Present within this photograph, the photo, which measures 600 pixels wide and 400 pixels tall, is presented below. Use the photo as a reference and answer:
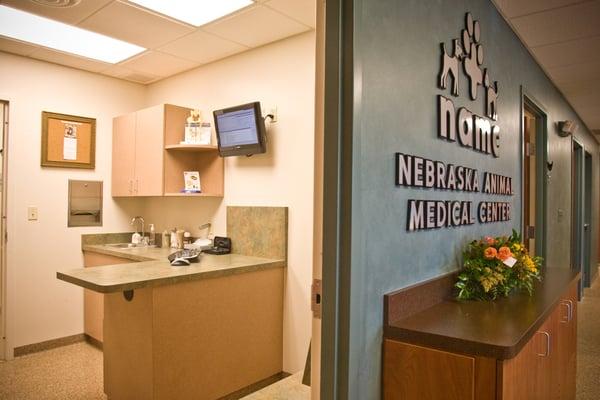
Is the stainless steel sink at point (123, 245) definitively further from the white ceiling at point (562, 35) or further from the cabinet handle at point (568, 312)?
the white ceiling at point (562, 35)

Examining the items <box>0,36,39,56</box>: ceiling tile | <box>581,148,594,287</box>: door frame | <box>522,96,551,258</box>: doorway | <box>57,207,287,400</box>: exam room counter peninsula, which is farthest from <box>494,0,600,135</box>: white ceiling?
<box>0,36,39,56</box>: ceiling tile

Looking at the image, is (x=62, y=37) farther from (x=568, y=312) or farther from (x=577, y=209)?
(x=577, y=209)

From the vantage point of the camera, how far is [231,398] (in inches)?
114

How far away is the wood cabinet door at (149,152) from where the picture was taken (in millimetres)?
3629

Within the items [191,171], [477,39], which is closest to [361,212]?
[477,39]

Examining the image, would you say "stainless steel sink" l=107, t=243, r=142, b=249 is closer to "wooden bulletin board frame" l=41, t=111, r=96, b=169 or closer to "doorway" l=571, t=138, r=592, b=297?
"wooden bulletin board frame" l=41, t=111, r=96, b=169

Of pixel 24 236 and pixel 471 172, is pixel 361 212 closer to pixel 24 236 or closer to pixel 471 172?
pixel 471 172

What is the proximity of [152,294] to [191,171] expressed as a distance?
1557 mm

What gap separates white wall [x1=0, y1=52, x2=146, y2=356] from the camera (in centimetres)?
365

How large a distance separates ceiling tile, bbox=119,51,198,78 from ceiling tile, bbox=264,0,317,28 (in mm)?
1314

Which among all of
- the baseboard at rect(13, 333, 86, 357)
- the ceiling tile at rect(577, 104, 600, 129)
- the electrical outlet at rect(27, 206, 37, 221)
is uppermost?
the ceiling tile at rect(577, 104, 600, 129)

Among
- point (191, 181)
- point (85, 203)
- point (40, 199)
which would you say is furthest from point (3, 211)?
point (191, 181)

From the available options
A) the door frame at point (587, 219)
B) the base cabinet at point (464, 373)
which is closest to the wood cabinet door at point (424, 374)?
the base cabinet at point (464, 373)

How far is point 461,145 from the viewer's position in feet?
7.06
